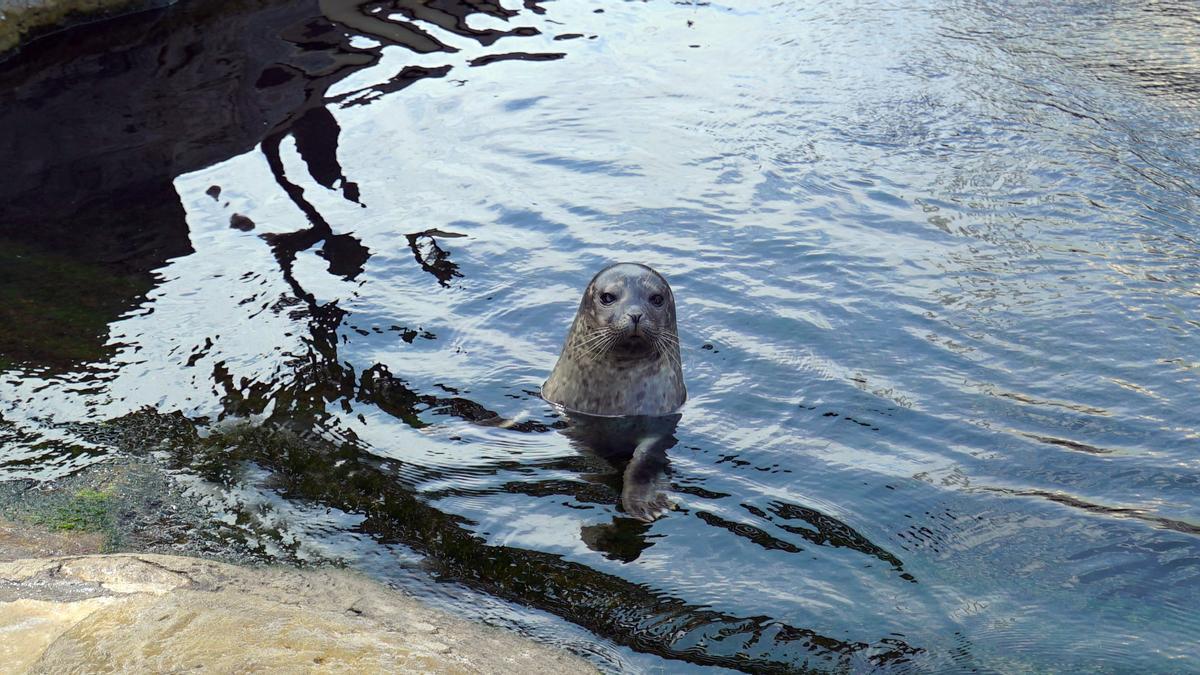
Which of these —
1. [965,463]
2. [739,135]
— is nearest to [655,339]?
[965,463]

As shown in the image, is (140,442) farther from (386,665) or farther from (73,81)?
(73,81)

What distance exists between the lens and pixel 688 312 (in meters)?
7.71

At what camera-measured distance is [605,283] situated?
6.56 m

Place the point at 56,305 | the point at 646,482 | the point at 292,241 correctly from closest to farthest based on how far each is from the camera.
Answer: the point at 646,482 → the point at 56,305 → the point at 292,241

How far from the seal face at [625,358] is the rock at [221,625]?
2172mm

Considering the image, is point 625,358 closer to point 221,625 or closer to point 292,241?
point 292,241

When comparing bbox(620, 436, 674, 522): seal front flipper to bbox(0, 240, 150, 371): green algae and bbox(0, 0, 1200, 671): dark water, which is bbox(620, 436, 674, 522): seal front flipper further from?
bbox(0, 240, 150, 371): green algae

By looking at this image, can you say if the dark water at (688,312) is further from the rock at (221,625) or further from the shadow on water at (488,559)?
the rock at (221,625)

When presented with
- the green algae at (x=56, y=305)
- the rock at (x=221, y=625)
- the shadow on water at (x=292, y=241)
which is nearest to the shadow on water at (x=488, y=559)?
the shadow on water at (x=292, y=241)

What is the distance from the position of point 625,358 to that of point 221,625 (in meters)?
3.23

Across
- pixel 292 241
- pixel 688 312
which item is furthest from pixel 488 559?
pixel 292 241

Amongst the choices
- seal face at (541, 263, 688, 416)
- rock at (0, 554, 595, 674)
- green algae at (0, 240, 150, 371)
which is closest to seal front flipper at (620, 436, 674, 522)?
seal face at (541, 263, 688, 416)

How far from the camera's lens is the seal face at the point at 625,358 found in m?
6.46

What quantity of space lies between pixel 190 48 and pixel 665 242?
22.2ft
